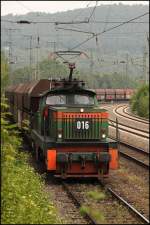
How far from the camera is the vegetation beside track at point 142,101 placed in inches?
2085

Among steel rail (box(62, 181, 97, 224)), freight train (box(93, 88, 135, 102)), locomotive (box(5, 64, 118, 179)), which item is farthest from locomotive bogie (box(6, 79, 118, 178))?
freight train (box(93, 88, 135, 102))

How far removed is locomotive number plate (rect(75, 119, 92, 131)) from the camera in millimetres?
15320

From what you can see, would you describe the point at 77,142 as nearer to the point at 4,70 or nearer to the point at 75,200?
the point at 75,200

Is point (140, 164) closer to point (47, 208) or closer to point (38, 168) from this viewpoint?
point (38, 168)

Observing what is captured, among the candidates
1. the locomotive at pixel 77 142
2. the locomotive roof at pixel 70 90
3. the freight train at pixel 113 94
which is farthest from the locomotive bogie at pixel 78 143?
the freight train at pixel 113 94

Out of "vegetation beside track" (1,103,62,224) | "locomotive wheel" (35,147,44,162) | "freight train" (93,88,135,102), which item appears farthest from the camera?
"freight train" (93,88,135,102)

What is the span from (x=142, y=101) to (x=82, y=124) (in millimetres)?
38831

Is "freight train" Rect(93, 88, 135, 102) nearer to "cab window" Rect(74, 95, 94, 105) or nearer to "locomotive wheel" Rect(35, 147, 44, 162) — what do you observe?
"locomotive wheel" Rect(35, 147, 44, 162)

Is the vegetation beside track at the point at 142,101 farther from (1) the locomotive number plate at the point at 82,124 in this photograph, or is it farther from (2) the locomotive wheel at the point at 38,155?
(1) the locomotive number plate at the point at 82,124

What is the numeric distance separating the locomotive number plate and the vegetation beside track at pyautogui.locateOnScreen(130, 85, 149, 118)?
3723cm

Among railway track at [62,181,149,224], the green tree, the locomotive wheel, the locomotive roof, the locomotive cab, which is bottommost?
railway track at [62,181,149,224]

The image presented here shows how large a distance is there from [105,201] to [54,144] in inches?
115

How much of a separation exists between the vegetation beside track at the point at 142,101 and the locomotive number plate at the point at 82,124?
122 feet

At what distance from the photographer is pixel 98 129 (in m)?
15.5
